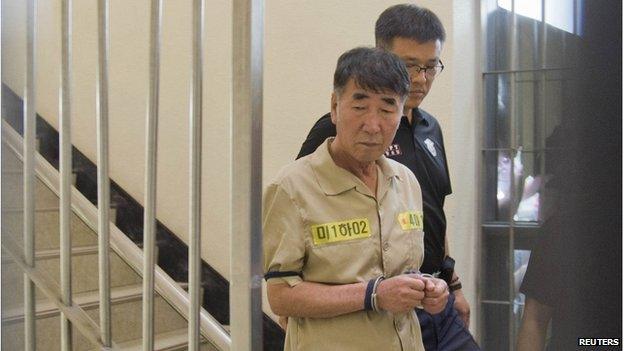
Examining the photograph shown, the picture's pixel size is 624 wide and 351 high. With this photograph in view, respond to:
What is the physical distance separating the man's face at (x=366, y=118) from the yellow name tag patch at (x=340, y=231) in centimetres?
9

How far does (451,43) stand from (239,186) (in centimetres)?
124

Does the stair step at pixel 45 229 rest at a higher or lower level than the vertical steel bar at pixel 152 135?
lower

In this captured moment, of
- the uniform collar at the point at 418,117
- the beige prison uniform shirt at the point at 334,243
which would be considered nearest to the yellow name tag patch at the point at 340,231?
the beige prison uniform shirt at the point at 334,243

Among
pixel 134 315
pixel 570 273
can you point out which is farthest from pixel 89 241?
pixel 570 273

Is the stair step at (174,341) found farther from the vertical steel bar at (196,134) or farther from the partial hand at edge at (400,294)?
the partial hand at edge at (400,294)

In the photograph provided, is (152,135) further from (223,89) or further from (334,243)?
(223,89)

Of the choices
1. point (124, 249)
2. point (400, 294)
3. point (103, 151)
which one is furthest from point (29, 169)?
point (124, 249)

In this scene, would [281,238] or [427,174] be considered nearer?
[281,238]

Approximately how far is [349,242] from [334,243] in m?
0.02

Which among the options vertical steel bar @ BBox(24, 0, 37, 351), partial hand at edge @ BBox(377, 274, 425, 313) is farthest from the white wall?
partial hand at edge @ BBox(377, 274, 425, 313)

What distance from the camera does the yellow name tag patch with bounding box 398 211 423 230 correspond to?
0.86 metres

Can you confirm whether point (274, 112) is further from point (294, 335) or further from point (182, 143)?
point (294, 335)

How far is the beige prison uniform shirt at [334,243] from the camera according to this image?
79 centimetres

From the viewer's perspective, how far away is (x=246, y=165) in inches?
31.0
